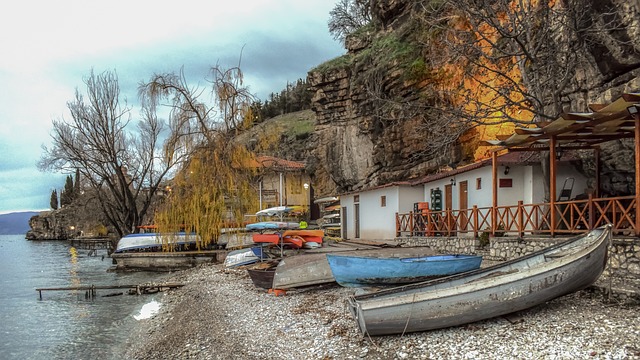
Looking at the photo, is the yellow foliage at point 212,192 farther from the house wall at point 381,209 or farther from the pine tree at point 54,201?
the pine tree at point 54,201

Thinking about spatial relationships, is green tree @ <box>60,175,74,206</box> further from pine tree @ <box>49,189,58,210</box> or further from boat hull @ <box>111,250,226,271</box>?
boat hull @ <box>111,250,226,271</box>

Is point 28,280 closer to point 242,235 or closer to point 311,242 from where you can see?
point 242,235

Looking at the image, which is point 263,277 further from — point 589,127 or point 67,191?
point 67,191

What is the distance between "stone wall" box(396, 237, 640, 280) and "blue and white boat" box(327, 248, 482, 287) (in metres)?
2.41

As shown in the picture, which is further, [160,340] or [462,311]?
[160,340]

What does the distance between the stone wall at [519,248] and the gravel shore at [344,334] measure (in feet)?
3.12

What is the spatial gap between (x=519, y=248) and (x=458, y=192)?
835 centimetres

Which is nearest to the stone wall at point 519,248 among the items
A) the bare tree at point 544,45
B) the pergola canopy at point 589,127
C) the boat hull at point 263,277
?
the pergola canopy at point 589,127

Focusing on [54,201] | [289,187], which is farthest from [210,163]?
[54,201]

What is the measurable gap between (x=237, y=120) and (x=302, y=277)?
45.8ft

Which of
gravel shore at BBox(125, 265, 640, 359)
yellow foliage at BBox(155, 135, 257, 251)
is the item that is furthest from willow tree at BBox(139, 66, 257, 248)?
gravel shore at BBox(125, 265, 640, 359)

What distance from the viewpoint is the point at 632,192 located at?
1753 centimetres

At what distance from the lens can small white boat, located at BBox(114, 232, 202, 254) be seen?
94.8 feet

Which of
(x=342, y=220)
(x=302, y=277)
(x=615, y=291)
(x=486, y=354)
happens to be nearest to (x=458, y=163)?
(x=342, y=220)
